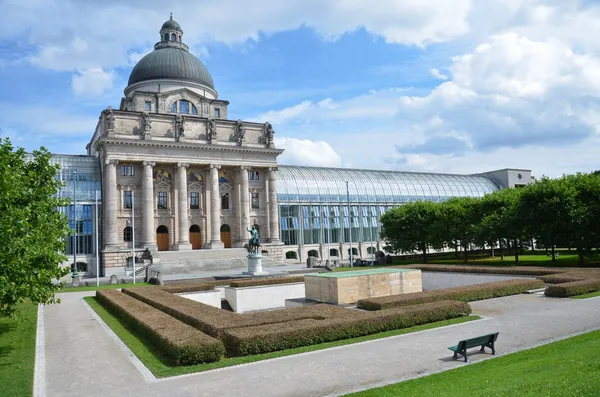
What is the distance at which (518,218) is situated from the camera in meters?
54.6

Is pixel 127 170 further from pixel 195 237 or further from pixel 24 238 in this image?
pixel 24 238

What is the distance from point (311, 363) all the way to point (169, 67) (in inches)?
2657

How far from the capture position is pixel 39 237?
20688mm

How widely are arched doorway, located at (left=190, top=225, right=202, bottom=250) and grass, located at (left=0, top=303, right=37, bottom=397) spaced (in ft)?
141

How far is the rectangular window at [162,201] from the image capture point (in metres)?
70.1

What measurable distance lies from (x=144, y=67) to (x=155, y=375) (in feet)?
225

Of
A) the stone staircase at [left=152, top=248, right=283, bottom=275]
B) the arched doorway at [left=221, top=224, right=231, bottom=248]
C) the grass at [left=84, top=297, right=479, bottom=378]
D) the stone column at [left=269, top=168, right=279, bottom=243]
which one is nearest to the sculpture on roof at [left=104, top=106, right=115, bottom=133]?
the stone staircase at [left=152, top=248, right=283, bottom=275]

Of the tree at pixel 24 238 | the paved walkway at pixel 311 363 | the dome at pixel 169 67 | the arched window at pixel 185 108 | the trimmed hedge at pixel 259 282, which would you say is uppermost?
the dome at pixel 169 67

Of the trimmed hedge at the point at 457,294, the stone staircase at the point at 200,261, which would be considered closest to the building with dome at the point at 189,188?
the stone staircase at the point at 200,261

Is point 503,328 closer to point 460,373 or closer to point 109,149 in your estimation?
point 460,373

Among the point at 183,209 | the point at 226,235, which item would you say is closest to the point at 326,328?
the point at 183,209

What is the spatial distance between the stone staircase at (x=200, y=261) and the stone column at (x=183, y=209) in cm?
271

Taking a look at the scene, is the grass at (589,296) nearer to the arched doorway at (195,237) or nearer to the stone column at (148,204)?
the stone column at (148,204)

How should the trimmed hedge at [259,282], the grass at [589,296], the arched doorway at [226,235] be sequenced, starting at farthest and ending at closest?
the arched doorway at [226,235], the trimmed hedge at [259,282], the grass at [589,296]
